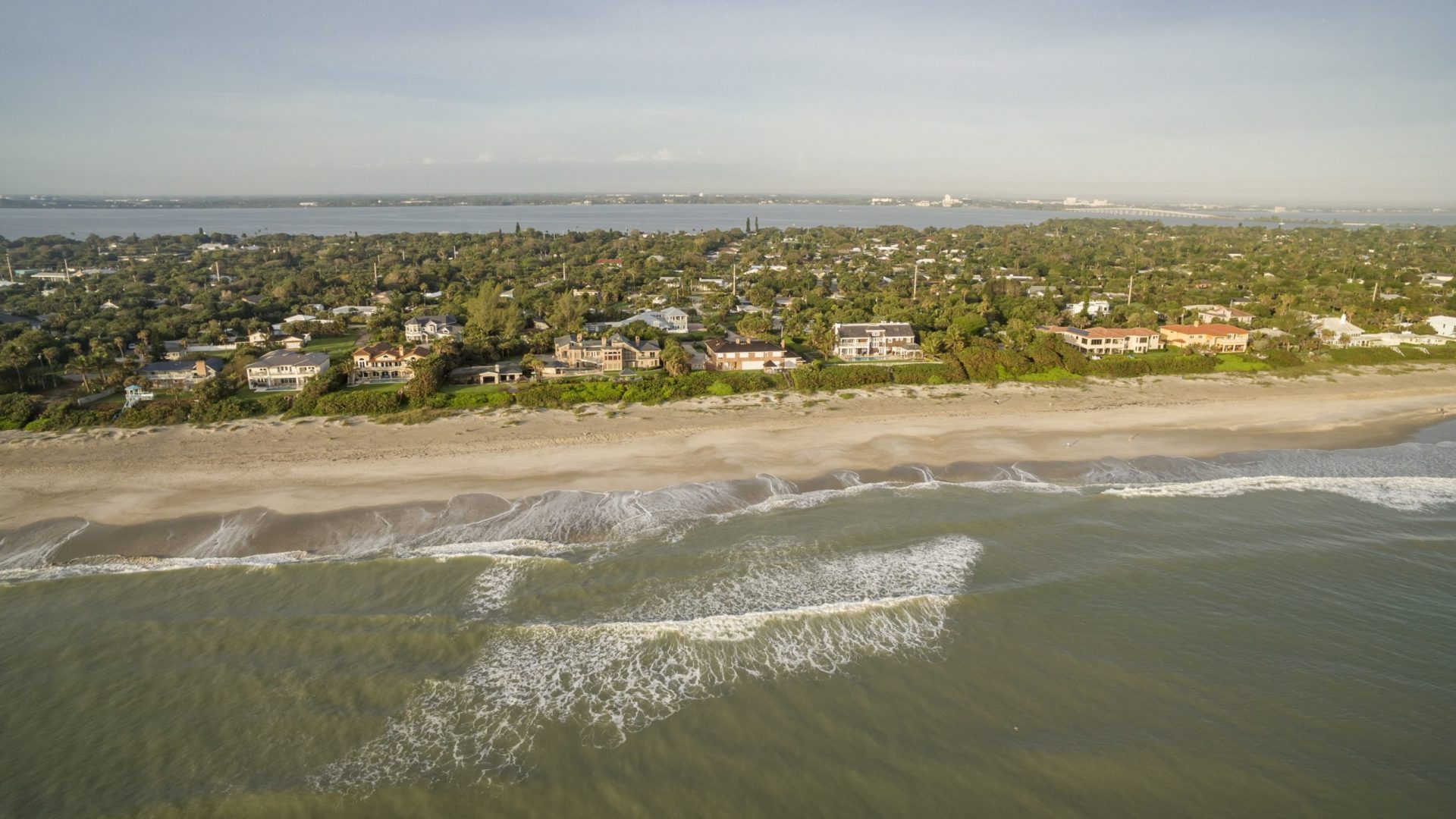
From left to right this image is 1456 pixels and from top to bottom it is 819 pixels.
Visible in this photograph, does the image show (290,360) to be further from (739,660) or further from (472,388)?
(739,660)

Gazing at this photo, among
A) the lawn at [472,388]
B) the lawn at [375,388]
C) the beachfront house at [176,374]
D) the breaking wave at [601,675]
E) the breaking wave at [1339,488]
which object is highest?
the beachfront house at [176,374]

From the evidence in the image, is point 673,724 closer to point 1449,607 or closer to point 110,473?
point 1449,607

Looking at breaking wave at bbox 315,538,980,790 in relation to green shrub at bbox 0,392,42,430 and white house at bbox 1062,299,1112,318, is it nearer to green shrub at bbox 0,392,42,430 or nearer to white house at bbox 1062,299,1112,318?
green shrub at bbox 0,392,42,430

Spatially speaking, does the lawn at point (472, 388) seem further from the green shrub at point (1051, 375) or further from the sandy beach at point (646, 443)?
the green shrub at point (1051, 375)

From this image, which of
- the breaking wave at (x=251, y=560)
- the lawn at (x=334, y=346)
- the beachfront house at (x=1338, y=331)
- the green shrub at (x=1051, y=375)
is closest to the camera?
the breaking wave at (x=251, y=560)

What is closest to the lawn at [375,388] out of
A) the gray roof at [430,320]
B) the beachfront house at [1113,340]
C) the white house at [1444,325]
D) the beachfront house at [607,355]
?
the beachfront house at [607,355]

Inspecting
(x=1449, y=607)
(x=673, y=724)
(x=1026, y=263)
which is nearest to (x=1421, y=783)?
(x=1449, y=607)

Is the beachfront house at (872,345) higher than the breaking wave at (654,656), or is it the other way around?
the beachfront house at (872,345)
